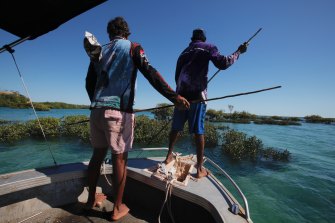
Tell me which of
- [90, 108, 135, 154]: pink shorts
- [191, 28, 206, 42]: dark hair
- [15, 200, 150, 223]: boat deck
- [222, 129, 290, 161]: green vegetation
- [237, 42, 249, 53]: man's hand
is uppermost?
[191, 28, 206, 42]: dark hair

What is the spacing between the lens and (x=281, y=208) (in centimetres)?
712

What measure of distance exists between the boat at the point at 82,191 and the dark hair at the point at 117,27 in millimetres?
763

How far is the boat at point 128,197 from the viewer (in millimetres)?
2459

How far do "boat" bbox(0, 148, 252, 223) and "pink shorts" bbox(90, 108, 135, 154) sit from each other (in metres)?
0.84

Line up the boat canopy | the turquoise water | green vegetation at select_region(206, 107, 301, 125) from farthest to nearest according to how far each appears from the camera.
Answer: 1. green vegetation at select_region(206, 107, 301, 125)
2. the turquoise water
3. the boat canopy

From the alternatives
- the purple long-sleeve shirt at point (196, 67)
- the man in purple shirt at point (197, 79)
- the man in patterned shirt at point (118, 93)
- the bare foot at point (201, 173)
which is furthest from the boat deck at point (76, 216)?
the purple long-sleeve shirt at point (196, 67)

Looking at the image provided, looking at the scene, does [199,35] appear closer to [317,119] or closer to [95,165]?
[95,165]

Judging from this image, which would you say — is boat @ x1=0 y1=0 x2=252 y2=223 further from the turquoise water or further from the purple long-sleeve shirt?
the turquoise water

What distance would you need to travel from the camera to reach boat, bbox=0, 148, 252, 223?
2.46 meters

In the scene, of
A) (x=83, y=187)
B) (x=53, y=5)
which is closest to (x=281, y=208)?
(x=83, y=187)

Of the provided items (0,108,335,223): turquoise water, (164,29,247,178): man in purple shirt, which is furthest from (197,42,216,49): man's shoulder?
(0,108,335,223): turquoise water

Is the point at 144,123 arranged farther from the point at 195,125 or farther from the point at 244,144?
the point at 195,125

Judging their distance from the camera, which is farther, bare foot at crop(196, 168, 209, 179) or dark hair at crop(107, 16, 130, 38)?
bare foot at crop(196, 168, 209, 179)

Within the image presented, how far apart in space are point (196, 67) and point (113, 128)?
1.72 m
